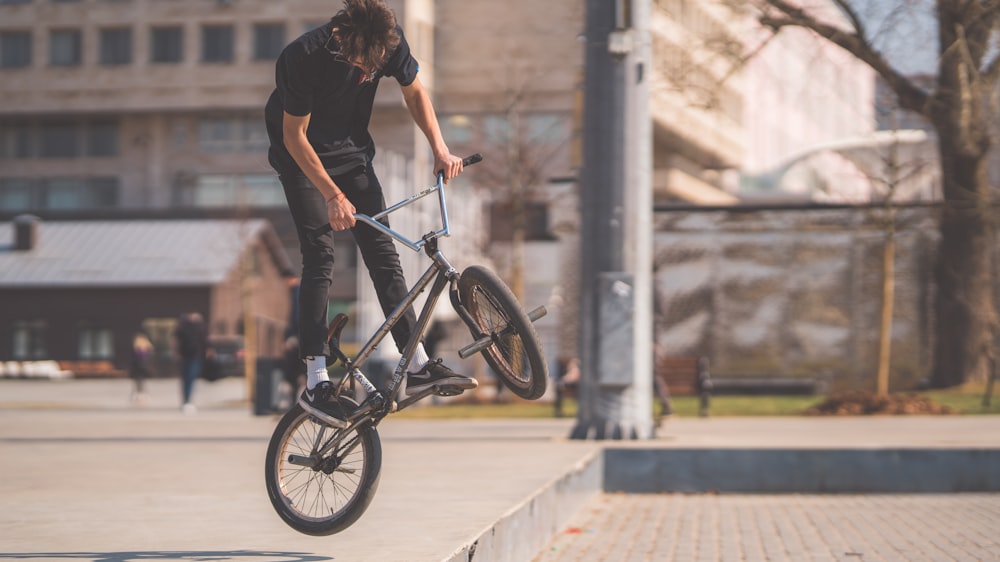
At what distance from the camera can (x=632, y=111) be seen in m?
13.5

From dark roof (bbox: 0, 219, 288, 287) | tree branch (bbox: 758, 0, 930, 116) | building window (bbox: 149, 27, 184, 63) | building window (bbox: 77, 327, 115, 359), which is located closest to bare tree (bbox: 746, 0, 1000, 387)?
tree branch (bbox: 758, 0, 930, 116)

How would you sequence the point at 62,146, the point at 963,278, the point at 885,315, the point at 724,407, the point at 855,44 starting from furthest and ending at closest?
the point at 62,146 → the point at 963,278 → the point at 885,315 → the point at 724,407 → the point at 855,44

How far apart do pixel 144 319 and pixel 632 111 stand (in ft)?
→ 166

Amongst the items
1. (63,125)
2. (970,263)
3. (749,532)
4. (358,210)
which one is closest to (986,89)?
(970,263)

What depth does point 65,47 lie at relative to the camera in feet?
230

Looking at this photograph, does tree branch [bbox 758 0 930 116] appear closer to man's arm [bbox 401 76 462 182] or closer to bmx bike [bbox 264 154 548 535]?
man's arm [bbox 401 76 462 182]

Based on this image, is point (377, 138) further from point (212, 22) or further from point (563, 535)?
point (563, 535)

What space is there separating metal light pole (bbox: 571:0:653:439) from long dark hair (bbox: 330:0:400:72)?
7.78 metres

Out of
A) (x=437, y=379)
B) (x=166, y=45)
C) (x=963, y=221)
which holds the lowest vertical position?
(x=437, y=379)

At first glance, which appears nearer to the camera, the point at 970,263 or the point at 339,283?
Result: the point at 970,263

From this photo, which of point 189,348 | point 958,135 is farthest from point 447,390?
point 189,348

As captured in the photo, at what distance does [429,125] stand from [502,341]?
927 mm

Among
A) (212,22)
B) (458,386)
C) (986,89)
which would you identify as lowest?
(458,386)

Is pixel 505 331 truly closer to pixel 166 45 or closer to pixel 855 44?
pixel 855 44
